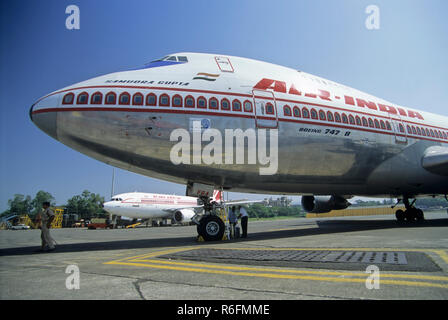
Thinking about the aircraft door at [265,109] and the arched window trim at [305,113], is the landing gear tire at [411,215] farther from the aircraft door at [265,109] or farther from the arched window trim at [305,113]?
the aircraft door at [265,109]

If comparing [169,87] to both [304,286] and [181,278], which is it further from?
[304,286]

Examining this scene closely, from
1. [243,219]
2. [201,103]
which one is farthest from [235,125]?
[243,219]

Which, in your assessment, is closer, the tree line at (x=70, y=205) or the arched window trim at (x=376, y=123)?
the arched window trim at (x=376, y=123)

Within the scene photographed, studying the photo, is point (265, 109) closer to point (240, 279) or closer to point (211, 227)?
point (211, 227)

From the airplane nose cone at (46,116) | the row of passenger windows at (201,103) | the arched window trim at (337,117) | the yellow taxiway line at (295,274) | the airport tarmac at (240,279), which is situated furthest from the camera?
the arched window trim at (337,117)

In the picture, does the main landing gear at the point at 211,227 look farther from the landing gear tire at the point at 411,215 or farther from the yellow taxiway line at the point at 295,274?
the landing gear tire at the point at 411,215

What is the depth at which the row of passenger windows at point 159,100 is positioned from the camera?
8305mm

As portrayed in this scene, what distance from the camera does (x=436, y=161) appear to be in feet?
44.4

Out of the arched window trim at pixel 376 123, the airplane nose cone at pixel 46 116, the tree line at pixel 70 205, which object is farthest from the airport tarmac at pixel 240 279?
the tree line at pixel 70 205

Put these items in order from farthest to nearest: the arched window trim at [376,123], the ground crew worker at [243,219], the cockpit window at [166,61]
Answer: the arched window trim at [376,123], the ground crew worker at [243,219], the cockpit window at [166,61]

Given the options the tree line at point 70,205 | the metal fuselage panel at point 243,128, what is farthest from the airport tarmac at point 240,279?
the tree line at point 70,205

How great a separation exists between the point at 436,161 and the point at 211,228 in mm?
11502

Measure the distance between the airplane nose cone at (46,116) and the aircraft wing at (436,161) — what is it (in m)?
15.8

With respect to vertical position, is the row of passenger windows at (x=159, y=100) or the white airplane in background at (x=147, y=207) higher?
the row of passenger windows at (x=159, y=100)
